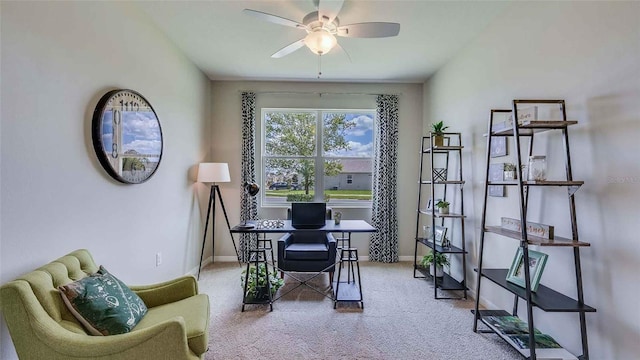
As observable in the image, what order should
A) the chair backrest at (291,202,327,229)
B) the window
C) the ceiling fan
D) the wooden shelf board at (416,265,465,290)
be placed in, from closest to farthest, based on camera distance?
the ceiling fan
the wooden shelf board at (416,265,465,290)
the chair backrest at (291,202,327,229)
the window

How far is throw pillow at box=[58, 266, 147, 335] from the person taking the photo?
1519mm

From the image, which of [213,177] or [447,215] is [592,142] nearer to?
[447,215]

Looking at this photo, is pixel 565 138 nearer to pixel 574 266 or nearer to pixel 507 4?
pixel 574 266

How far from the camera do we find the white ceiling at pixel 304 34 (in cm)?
255

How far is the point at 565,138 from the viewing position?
76.2 inches

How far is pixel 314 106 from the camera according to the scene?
4590 mm

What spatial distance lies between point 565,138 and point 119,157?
10.8 feet

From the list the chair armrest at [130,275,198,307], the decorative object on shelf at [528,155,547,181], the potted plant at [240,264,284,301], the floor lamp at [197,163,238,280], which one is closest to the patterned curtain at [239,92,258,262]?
the floor lamp at [197,163,238,280]

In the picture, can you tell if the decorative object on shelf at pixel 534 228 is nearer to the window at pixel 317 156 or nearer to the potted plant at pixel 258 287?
the potted plant at pixel 258 287

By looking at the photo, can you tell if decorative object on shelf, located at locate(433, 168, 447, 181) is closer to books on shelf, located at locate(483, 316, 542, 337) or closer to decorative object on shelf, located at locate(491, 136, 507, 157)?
decorative object on shelf, located at locate(491, 136, 507, 157)

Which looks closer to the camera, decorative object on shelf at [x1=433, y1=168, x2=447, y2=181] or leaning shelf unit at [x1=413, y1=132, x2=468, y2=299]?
leaning shelf unit at [x1=413, y1=132, x2=468, y2=299]

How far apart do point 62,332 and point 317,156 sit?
364cm

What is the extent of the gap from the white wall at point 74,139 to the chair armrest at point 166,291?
0.51 metres

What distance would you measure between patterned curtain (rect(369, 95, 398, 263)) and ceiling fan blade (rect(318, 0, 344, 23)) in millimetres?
2358
